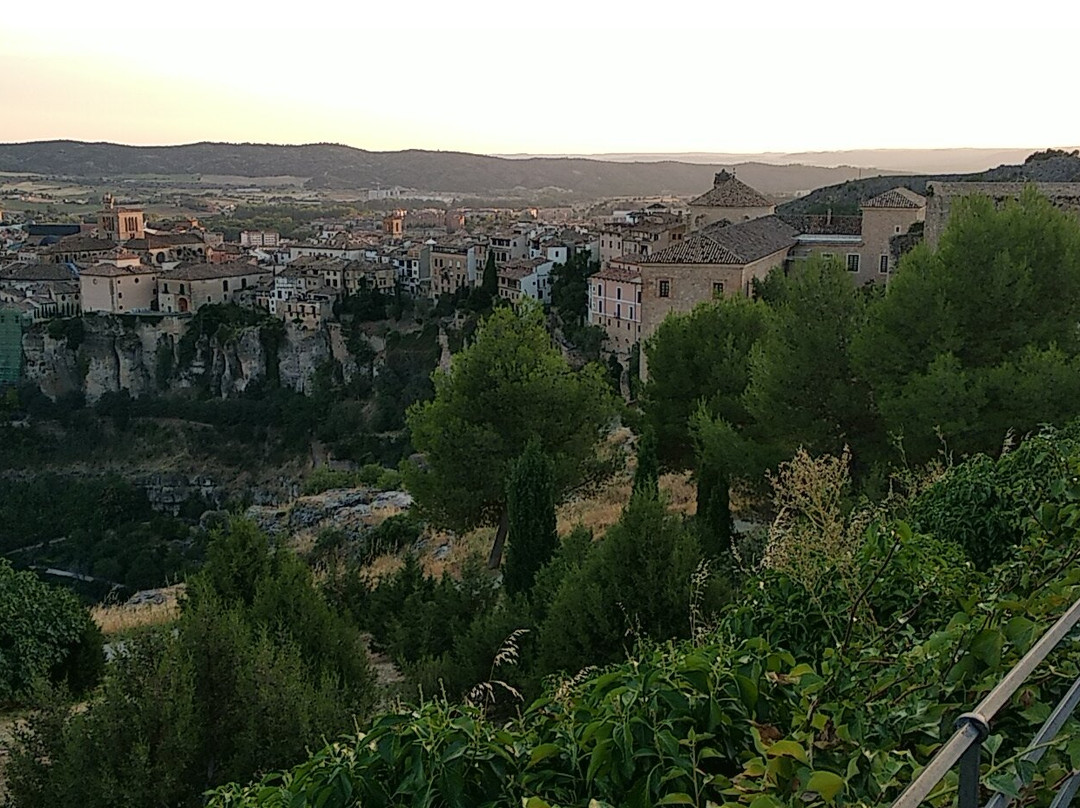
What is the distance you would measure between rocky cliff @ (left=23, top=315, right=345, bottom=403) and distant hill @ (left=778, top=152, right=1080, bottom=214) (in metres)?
32.1

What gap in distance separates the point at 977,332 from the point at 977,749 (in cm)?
982

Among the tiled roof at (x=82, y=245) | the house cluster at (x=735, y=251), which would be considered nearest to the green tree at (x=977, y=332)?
the house cluster at (x=735, y=251)

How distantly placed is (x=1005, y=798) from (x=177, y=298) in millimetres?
59666

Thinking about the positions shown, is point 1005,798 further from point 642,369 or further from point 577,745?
point 642,369

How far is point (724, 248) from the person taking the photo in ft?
90.0

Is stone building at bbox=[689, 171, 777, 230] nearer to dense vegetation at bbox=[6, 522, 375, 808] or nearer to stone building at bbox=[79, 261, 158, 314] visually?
dense vegetation at bbox=[6, 522, 375, 808]

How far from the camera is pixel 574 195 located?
192125 mm


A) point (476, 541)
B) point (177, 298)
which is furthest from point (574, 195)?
point (476, 541)

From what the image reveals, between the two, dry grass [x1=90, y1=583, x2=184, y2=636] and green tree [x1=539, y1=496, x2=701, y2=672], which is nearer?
green tree [x1=539, y1=496, x2=701, y2=672]

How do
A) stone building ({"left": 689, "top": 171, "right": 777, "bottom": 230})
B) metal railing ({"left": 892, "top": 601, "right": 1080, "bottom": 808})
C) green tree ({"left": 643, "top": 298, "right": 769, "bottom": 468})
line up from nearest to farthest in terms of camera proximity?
metal railing ({"left": 892, "top": 601, "right": 1080, "bottom": 808}) → green tree ({"left": 643, "top": 298, "right": 769, "bottom": 468}) → stone building ({"left": 689, "top": 171, "right": 777, "bottom": 230})

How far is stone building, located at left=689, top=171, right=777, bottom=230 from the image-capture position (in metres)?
37.3

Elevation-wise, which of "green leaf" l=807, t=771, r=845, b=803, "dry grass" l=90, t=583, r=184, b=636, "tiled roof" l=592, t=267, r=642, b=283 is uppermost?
"green leaf" l=807, t=771, r=845, b=803

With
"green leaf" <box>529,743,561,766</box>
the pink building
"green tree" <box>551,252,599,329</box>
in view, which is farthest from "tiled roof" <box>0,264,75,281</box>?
"green leaf" <box>529,743,561,766</box>

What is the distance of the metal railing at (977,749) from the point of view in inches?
48.2
